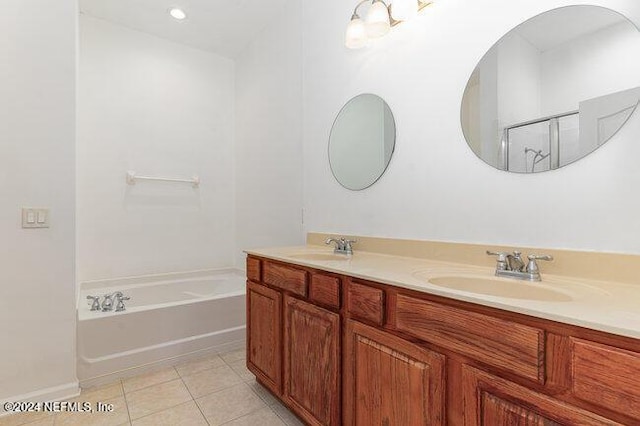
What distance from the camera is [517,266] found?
3.63 feet

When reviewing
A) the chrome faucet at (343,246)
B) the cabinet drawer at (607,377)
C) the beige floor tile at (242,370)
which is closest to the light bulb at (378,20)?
the chrome faucet at (343,246)

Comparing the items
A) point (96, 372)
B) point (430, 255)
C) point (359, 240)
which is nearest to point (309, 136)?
point (359, 240)

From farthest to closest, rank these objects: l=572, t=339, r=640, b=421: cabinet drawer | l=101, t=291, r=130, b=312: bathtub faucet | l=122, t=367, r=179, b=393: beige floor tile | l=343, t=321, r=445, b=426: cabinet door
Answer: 1. l=101, t=291, r=130, b=312: bathtub faucet
2. l=122, t=367, r=179, b=393: beige floor tile
3. l=343, t=321, r=445, b=426: cabinet door
4. l=572, t=339, r=640, b=421: cabinet drawer

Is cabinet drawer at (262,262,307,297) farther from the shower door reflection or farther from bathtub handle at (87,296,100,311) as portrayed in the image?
bathtub handle at (87,296,100,311)

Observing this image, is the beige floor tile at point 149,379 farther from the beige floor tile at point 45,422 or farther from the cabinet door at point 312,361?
the cabinet door at point 312,361

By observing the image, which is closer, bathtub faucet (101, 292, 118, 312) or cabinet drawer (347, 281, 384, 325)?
cabinet drawer (347, 281, 384, 325)

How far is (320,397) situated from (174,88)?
9.97 feet

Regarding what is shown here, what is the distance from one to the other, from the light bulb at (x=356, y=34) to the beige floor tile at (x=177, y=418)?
7.10 ft

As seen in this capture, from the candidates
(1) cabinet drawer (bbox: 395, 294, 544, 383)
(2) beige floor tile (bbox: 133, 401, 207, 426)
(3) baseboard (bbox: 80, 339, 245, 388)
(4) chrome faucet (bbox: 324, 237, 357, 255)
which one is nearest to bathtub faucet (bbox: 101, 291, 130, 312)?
(3) baseboard (bbox: 80, 339, 245, 388)

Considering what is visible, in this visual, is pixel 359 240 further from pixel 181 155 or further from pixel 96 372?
pixel 181 155

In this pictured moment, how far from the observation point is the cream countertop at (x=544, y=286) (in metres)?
0.64

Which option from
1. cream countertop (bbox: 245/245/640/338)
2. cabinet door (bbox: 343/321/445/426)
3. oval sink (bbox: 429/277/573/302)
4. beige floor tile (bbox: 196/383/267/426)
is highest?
cream countertop (bbox: 245/245/640/338)

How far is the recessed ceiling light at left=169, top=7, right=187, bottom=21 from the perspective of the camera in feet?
8.41

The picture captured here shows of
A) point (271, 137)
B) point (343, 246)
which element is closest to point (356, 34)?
point (343, 246)
